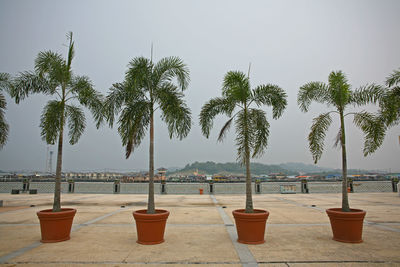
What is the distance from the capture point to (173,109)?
698cm

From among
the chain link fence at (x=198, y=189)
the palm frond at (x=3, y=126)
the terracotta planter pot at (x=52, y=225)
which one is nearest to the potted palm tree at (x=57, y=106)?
the terracotta planter pot at (x=52, y=225)

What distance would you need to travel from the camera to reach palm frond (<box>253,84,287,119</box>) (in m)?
7.25

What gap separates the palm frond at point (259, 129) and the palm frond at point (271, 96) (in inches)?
16.3

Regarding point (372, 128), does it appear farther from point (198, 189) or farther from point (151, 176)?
point (198, 189)

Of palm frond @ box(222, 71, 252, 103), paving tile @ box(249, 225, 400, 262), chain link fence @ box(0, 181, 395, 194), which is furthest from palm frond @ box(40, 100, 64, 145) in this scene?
chain link fence @ box(0, 181, 395, 194)

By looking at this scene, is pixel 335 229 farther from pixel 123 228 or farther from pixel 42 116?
pixel 42 116

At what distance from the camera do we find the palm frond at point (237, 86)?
6992mm

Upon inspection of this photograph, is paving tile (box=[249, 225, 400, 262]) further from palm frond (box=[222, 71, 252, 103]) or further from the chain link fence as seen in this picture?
the chain link fence

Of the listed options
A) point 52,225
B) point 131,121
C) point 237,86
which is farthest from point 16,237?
point 237,86

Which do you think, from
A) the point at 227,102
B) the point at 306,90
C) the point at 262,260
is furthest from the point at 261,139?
the point at 262,260

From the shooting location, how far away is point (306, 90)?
786 centimetres

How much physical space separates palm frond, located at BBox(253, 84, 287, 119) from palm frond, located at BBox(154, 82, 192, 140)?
2.12 metres

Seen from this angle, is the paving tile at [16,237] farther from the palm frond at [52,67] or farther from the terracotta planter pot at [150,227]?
the palm frond at [52,67]

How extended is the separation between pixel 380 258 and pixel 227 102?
504 centimetres
